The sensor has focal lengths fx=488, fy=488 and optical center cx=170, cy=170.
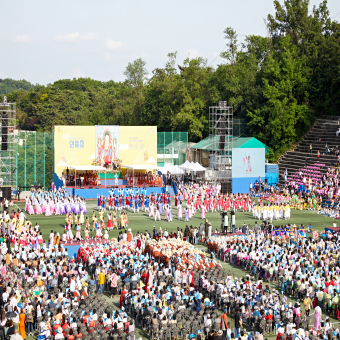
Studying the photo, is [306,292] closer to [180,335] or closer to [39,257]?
[180,335]

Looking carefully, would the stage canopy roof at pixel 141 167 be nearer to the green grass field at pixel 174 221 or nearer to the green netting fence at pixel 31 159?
the green netting fence at pixel 31 159

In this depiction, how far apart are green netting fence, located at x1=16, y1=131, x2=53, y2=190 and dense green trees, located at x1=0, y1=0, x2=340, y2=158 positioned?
1751cm

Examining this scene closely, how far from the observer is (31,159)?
1747 inches

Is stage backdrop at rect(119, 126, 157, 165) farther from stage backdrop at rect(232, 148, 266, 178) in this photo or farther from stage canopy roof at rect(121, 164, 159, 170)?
stage backdrop at rect(232, 148, 266, 178)

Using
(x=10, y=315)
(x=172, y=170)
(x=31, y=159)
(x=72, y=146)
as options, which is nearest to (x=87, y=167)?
(x=72, y=146)

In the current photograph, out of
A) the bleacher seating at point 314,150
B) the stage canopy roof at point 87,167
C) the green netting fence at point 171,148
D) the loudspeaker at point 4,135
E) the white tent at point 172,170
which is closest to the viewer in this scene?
the loudspeaker at point 4,135

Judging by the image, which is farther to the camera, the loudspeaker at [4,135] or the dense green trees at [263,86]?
the dense green trees at [263,86]

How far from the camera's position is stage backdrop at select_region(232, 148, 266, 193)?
4197 centimetres

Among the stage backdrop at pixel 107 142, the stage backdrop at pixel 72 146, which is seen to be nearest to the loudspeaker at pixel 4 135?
the stage backdrop at pixel 72 146

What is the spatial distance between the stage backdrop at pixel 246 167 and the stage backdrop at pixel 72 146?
41.4ft

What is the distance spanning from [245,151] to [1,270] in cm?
2861

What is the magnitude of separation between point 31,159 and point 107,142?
7162 mm

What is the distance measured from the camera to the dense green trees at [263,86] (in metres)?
50.1

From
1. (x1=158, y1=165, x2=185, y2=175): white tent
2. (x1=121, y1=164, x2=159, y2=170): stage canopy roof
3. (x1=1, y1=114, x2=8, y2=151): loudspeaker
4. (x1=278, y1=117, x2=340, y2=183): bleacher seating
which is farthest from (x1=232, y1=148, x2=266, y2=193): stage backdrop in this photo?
(x1=1, y1=114, x2=8, y2=151): loudspeaker
